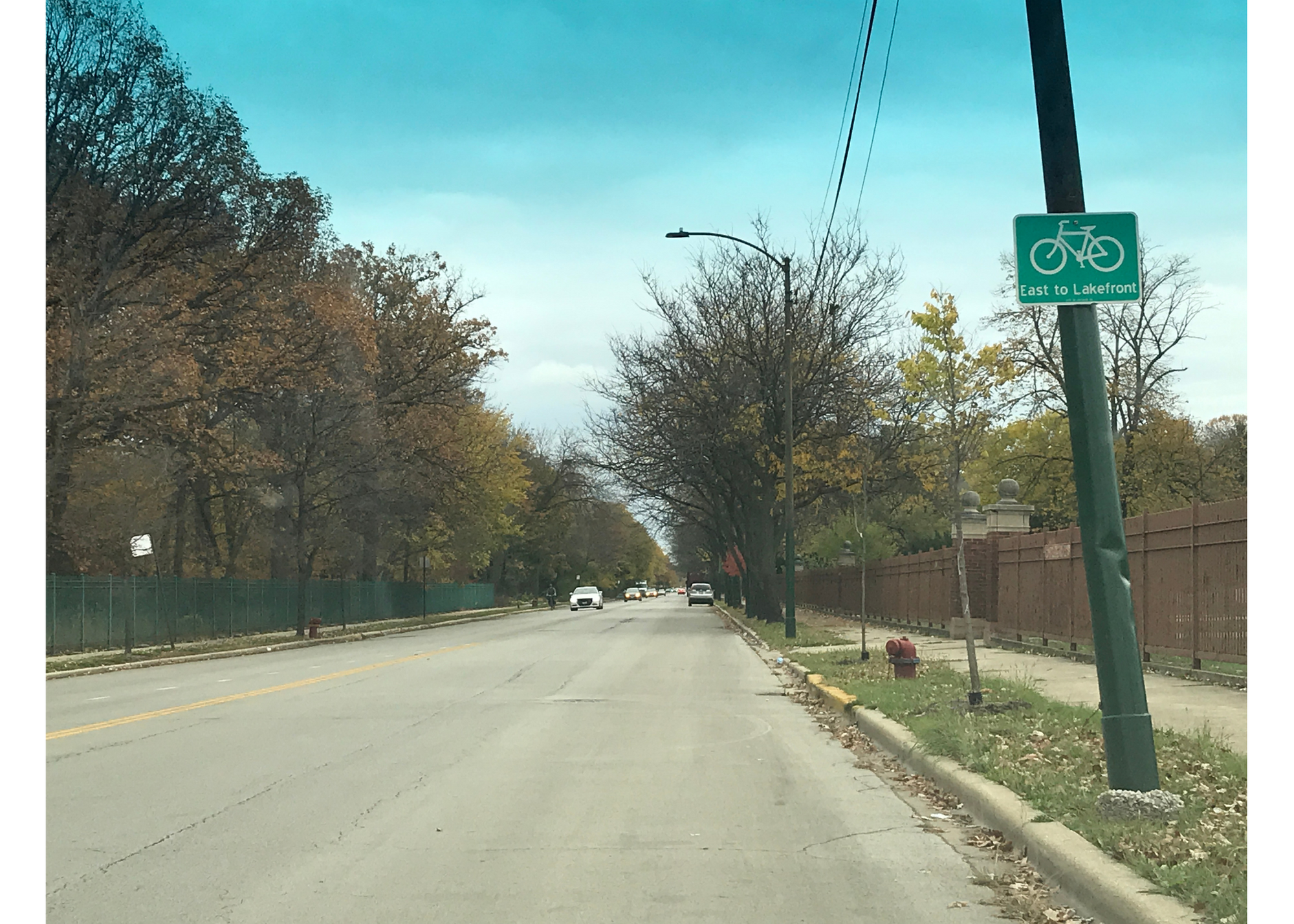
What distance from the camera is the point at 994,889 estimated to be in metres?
6.46

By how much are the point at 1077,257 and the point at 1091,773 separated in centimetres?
347

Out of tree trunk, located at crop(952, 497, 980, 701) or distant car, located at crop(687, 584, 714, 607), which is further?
distant car, located at crop(687, 584, 714, 607)

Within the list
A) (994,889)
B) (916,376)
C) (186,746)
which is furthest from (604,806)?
(916,376)

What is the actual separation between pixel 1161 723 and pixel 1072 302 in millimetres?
5354

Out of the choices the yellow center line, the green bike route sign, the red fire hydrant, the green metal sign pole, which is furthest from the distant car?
the green bike route sign

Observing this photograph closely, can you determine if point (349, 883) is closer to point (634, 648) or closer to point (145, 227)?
point (634, 648)

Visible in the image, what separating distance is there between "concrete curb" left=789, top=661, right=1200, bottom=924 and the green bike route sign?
3.12 metres

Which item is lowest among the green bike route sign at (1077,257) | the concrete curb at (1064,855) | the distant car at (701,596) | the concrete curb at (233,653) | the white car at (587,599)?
the distant car at (701,596)

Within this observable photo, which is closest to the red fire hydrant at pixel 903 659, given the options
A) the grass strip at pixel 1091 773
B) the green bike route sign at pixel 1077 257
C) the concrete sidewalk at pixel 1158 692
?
the concrete sidewalk at pixel 1158 692

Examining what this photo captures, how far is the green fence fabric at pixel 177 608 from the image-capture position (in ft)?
101

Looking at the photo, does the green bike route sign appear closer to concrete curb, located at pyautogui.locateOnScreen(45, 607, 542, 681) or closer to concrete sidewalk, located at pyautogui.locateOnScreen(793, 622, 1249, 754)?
concrete sidewalk, located at pyautogui.locateOnScreen(793, 622, 1249, 754)

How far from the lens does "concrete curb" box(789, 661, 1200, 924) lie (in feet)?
18.1

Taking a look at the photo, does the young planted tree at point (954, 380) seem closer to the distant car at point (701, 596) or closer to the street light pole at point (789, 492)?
the street light pole at point (789, 492)

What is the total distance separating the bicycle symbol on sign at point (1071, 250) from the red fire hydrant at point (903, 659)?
32.4 feet
